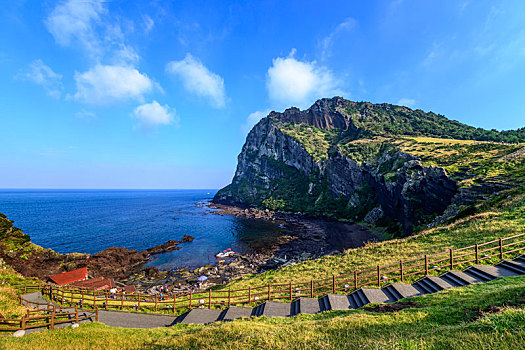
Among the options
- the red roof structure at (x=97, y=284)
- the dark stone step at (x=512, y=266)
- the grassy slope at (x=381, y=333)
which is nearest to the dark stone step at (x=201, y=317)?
the grassy slope at (x=381, y=333)

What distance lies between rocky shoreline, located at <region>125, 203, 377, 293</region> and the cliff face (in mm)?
13881

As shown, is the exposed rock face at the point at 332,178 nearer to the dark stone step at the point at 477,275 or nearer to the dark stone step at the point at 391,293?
the dark stone step at the point at 477,275

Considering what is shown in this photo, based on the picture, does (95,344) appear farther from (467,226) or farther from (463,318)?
(467,226)

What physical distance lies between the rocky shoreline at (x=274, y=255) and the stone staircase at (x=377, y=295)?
21.1 metres

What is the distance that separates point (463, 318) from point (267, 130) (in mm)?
172859

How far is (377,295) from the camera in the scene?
13.2 metres

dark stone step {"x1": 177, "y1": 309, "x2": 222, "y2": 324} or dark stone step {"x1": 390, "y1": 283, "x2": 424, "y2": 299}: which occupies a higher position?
dark stone step {"x1": 390, "y1": 283, "x2": 424, "y2": 299}

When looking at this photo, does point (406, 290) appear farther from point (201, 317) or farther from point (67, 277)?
point (67, 277)

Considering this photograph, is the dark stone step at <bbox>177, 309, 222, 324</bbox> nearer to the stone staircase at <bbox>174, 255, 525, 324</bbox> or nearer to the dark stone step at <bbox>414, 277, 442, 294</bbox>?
the stone staircase at <bbox>174, 255, 525, 324</bbox>

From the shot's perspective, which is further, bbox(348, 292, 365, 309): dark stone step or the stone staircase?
bbox(348, 292, 365, 309): dark stone step

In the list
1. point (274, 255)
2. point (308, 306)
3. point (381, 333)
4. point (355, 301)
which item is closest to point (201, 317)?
point (308, 306)

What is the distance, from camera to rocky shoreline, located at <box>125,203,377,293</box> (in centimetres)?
3512

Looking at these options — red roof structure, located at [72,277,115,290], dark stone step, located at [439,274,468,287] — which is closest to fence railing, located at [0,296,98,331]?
red roof structure, located at [72,277,115,290]

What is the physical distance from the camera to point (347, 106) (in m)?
182
